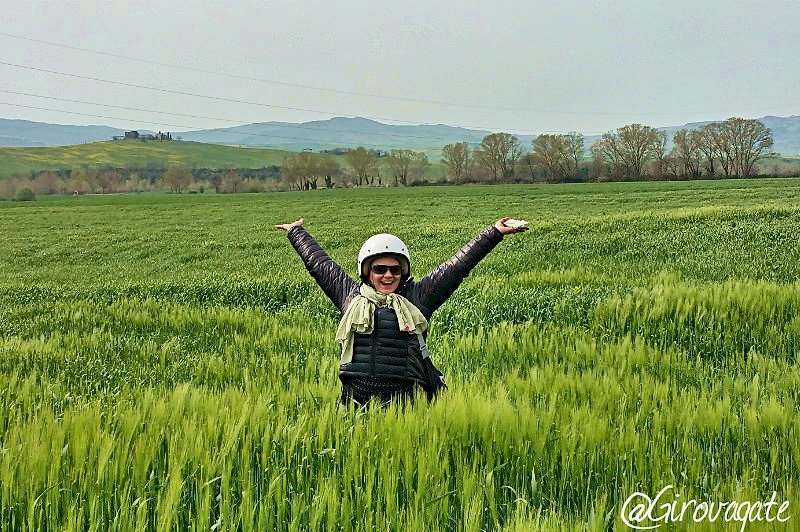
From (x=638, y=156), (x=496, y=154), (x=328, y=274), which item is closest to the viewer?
(x=328, y=274)

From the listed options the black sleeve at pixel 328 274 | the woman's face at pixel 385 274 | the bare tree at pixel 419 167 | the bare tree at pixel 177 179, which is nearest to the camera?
the woman's face at pixel 385 274

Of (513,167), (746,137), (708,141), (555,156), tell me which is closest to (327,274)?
(555,156)

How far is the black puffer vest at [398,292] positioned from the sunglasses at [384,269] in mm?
193

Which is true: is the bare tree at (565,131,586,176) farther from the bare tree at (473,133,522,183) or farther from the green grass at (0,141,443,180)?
the green grass at (0,141,443,180)

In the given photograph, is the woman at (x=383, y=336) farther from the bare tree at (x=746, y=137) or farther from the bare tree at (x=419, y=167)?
the bare tree at (x=419, y=167)

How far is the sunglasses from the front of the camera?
166 inches

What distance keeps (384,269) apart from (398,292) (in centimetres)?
25

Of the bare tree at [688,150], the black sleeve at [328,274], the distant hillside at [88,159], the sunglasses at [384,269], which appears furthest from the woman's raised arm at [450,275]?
the distant hillside at [88,159]

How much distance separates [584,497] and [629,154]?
407 ft

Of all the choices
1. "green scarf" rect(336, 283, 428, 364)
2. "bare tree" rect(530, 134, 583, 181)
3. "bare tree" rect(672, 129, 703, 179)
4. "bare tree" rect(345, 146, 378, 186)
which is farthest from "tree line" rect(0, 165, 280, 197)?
"green scarf" rect(336, 283, 428, 364)

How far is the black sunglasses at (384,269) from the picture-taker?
4219 mm

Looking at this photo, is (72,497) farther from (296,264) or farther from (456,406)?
(296,264)

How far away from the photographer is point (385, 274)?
13.8 ft

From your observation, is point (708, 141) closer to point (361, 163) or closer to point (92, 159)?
point (361, 163)
